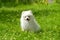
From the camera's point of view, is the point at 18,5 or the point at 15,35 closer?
the point at 15,35

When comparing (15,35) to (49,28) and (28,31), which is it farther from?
(49,28)

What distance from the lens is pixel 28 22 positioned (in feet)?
31.1

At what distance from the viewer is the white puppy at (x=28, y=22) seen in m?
9.31

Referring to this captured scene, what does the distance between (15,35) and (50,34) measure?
4.24 feet

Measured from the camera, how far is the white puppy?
9310 mm

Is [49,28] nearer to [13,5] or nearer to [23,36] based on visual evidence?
[23,36]

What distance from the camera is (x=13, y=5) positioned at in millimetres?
21750

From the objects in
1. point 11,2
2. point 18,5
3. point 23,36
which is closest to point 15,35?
point 23,36

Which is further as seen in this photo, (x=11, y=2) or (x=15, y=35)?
(x=11, y=2)

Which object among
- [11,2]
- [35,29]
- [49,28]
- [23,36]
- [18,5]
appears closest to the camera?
[23,36]

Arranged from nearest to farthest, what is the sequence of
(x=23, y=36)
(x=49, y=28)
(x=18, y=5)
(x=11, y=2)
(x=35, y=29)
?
(x=23, y=36) < (x=35, y=29) < (x=49, y=28) < (x=18, y=5) < (x=11, y=2)

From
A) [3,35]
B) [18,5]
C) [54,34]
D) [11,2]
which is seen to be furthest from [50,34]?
[11,2]

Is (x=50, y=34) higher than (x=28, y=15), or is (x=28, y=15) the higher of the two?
(x=28, y=15)

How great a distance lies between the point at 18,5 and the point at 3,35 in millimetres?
12317
